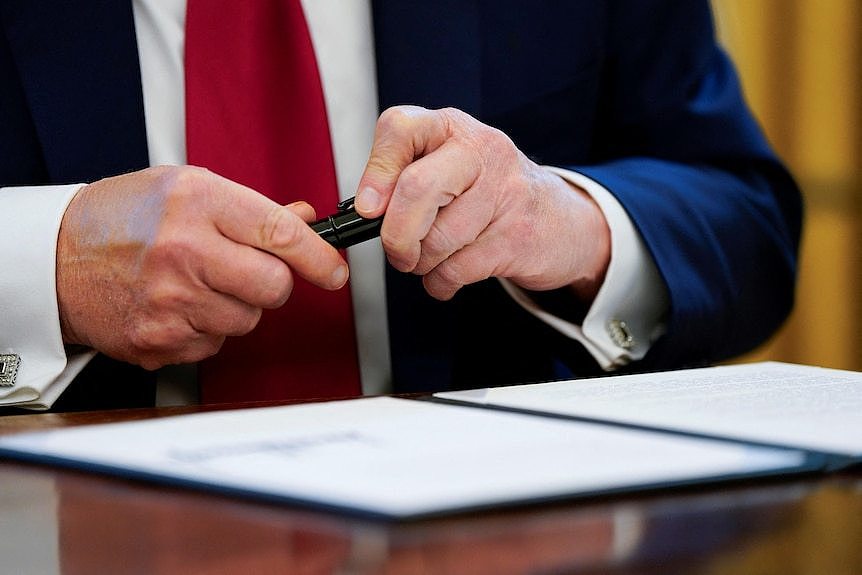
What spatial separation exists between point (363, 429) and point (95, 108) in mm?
538

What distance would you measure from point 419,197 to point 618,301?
267mm

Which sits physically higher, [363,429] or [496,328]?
[363,429]

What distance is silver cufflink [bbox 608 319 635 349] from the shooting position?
866mm

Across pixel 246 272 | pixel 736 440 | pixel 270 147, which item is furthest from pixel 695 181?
pixel 736 440

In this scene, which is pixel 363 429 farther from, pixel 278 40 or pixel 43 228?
pixel 278 40

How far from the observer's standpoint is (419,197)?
67 cm

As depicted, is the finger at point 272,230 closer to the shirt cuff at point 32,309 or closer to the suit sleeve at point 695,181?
the shirt cuff at point 32,309

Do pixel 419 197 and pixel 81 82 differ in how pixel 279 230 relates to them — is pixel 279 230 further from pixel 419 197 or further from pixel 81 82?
pixel 81 82

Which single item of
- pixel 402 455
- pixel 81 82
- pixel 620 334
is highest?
pixel 81 82

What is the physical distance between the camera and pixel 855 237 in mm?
2186

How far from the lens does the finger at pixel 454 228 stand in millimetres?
716

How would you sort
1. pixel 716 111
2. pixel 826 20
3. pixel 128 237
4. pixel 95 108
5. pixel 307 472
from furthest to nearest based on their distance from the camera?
pixel 826 20 < pixel 716 111 < pixel 95 108 < pixel 128 237 < pixel 307 472

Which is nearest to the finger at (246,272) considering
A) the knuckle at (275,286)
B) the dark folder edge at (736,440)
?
the knuckle at (275,286)

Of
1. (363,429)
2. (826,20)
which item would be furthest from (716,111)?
(826,20)
